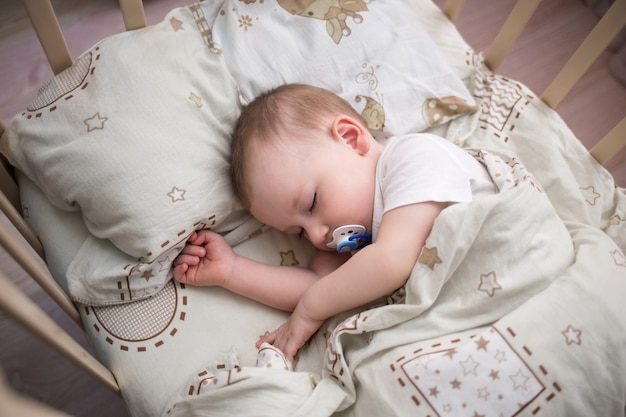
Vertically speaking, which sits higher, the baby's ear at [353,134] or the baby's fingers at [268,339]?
the baby's ear at [353,134]

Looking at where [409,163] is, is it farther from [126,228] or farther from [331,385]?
[126,228]

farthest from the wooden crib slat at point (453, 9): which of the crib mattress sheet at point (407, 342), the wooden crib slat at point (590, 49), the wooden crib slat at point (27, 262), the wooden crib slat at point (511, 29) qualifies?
the wooden crib slat at point (27, 262)

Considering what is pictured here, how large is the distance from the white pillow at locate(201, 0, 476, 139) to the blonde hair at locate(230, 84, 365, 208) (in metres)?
0.09

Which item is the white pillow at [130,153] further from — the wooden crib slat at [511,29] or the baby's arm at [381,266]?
the wooden crib slat at [511,29]

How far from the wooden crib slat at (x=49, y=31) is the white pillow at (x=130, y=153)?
4 centimetres

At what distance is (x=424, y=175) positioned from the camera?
29.3 inches

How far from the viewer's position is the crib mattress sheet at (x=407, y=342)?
0.64 m

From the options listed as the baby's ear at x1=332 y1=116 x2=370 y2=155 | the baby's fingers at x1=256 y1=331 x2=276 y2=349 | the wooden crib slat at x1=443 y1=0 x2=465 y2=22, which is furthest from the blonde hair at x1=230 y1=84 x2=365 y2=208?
the wooden crib slat at x1=443 y1=0 x2=465 y2=22

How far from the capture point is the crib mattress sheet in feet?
2.09

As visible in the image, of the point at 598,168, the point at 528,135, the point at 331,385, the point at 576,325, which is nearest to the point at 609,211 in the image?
the point at 598,168

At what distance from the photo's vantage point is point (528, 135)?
37.7 inches

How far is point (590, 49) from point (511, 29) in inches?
6.6

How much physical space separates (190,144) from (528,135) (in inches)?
26.2

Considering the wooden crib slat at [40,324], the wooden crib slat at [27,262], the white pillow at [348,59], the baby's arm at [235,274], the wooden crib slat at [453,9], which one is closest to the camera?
the wooden crib slat at [40,324]
